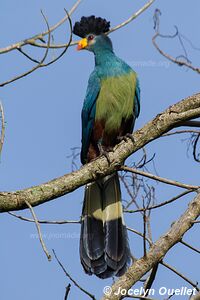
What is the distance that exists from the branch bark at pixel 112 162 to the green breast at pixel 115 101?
1532 millimetres

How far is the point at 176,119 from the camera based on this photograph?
369cm

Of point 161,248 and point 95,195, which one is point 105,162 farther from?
point 95,195

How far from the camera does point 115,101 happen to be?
213 inches

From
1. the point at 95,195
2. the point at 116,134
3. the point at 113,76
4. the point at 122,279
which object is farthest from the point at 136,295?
the point at 113,76

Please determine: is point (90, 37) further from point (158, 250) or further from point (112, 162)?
point (158, 250)

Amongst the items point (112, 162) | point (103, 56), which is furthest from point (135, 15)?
point (103, 56)

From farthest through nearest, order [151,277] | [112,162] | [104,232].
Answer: [104,232], [112,162], [151,277]

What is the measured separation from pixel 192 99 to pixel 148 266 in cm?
110

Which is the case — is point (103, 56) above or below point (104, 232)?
above

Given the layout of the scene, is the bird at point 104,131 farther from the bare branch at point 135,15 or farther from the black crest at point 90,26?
the bare branch at point 135,15

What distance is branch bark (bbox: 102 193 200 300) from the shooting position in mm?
3244

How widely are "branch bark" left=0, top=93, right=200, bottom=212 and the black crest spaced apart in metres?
2.37

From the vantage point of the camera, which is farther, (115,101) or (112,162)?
(115,101)

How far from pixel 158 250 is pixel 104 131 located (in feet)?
7.09
